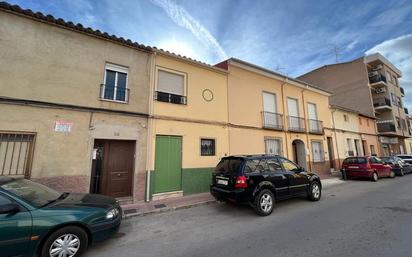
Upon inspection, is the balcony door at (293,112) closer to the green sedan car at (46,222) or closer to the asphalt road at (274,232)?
the asphalt road at (274,232)

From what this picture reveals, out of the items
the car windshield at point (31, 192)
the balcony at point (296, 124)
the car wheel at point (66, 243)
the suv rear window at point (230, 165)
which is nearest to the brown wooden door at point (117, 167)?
the car windshield at point (31, 192)

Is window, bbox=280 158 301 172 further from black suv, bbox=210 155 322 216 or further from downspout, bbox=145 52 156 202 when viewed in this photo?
downspout, bbox=145 52 156 202

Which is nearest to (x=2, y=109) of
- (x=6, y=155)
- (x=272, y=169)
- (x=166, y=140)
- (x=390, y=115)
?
(x=6, y=155)

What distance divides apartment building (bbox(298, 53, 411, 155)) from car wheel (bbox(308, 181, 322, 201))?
19.8 metres

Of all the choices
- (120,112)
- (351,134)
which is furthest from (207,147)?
(351,134)

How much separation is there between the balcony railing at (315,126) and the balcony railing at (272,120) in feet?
10.8

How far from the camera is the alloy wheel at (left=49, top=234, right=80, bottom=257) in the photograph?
128 inches

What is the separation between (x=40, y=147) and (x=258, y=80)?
34.8ft

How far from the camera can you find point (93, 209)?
3736 mm

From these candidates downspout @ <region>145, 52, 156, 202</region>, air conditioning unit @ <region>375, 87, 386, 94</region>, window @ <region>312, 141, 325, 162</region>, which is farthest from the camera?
air conditioning unit @ <region>375, 87, 386, 94</region>

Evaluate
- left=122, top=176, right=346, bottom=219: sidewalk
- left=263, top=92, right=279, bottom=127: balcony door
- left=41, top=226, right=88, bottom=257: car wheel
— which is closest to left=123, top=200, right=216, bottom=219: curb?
left=122, top=176, right=346, bottom=219: sidewalk

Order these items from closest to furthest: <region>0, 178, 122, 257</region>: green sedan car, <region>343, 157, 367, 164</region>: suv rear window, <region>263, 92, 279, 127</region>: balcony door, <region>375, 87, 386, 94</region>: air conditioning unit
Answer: <region>0, 178, 122, 257</region>: green sedan car, <region>263, 92, 279, 127</region>: balcony door, <region>343, 157, 367, 164</region>: suv rear window, <region>375, 87, 386, 94</region>: air conditioning unit

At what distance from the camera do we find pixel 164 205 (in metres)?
6.82

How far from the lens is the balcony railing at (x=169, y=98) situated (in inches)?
324
